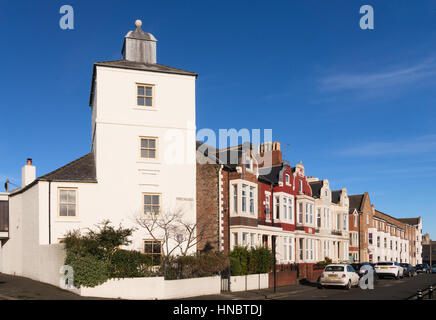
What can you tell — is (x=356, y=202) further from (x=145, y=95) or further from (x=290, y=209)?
(x=145, y=95)

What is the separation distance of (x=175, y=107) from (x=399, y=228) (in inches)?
2928

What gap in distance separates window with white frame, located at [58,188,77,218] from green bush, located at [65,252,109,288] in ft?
22.1

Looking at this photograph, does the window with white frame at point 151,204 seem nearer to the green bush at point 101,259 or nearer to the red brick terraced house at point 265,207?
the red brick terraced house at point 265,207

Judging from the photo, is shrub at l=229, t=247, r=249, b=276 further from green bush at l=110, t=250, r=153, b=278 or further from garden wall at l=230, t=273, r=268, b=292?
green bush at l=110, t=250, r=153, b=278

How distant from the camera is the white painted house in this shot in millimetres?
30000

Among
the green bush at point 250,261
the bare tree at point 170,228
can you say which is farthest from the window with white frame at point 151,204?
the green bush at point 250,261

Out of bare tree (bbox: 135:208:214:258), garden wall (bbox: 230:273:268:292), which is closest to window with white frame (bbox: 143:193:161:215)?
bare tree (bbox: 135:208:214:258)

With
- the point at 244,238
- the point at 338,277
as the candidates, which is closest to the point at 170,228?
the point at 244,238

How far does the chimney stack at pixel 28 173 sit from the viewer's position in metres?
35.6

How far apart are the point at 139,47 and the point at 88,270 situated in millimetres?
17322

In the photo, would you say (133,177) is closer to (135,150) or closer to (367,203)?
(135,150)

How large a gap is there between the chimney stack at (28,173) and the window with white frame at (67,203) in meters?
6.64

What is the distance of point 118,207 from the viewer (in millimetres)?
30906
